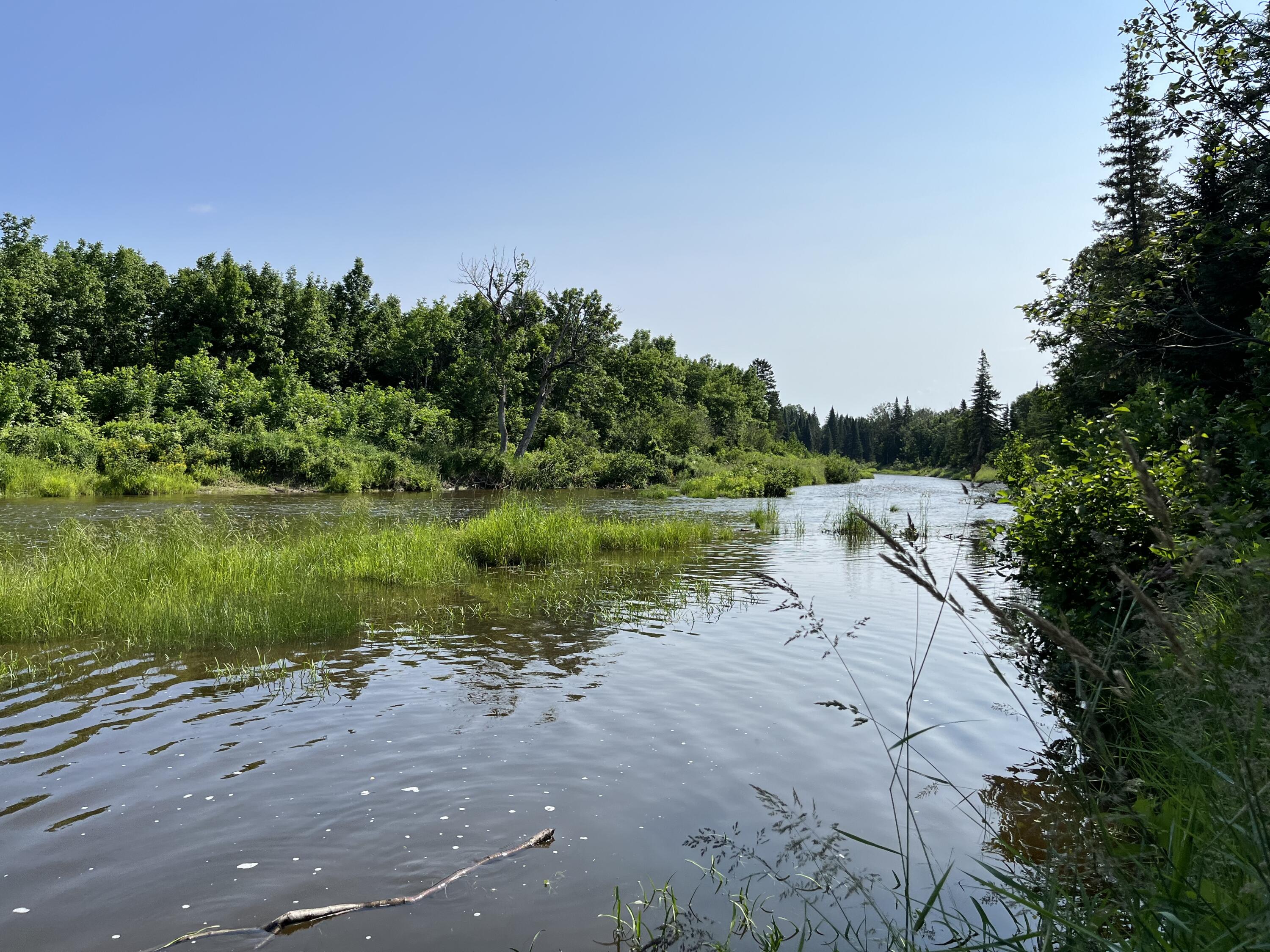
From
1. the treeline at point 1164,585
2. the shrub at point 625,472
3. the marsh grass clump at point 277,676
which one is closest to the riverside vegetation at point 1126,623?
the treeline at point 1164,585

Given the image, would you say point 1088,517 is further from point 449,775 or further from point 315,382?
point 315,382

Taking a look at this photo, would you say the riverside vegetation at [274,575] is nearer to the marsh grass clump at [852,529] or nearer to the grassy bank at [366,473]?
the marsh grass clump at [852,529]

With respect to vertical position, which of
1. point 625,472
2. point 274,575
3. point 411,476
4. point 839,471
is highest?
point 839,471

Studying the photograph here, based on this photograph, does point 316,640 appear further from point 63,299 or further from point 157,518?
point 63,299

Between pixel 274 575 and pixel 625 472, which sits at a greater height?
pixel 625 472

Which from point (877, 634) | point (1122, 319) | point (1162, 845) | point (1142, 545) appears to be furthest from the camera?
point (1122, 319)

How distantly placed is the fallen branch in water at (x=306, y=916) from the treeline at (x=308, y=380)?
32103 millimetres

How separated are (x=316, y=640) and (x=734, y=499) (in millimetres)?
27806

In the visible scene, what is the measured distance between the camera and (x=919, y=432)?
417 ft

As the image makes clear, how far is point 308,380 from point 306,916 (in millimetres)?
51060

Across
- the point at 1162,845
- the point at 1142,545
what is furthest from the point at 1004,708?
the point at 1162,845

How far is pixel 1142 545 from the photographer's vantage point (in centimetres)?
634

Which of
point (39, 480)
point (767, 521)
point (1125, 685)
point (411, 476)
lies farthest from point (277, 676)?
point (411, 476)

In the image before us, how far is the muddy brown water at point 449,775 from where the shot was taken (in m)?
3.58
